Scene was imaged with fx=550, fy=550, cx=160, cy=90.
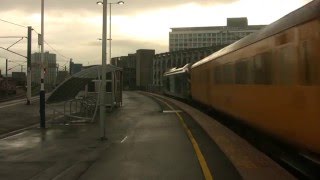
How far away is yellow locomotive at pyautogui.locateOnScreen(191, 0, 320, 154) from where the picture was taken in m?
8.80

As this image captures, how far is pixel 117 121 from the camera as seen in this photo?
2497 cm

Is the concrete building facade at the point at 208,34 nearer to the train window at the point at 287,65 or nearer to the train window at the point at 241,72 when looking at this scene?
the train window at the point at 241,72

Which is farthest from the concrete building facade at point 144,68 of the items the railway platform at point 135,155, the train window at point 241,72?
the train window at point 241,72

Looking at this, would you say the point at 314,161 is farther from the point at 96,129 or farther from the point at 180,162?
the point at 96,129

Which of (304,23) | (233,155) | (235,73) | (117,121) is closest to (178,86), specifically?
(117,121)

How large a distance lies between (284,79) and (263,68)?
83.2 inches

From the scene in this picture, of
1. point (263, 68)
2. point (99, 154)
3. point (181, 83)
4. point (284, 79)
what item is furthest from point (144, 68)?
point (284, 79)

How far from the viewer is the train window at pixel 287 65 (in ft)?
32.4

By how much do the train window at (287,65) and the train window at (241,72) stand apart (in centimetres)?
416

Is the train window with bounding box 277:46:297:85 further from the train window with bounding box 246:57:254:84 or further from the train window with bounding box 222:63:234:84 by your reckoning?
the train window with bounding box 222:63:234:84

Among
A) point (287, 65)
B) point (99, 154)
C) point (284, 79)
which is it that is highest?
point (287, 65)

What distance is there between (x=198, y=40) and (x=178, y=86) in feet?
113

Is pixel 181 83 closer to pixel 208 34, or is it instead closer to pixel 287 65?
pixel 208 34

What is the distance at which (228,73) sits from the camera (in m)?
18.9
